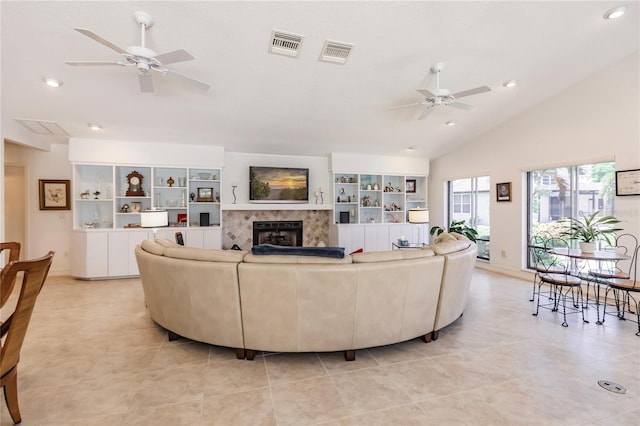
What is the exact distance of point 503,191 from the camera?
19.1 feet

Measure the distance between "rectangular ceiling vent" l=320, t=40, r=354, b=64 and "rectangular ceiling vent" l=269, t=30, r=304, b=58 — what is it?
303 mm

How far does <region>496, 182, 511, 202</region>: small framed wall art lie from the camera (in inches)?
225

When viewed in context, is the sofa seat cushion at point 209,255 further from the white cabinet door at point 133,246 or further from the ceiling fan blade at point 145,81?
the white cabinet door at point 133,246

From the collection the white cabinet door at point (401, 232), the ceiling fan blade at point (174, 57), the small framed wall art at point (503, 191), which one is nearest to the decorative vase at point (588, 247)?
the small framed wall art at point (503, 191)

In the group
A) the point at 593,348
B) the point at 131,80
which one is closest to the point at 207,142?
the point at 131,80

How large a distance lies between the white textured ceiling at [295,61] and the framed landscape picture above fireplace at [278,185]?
1.10 m

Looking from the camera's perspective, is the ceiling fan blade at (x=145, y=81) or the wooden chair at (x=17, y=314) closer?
the wooden chair at (x=17, y=314)

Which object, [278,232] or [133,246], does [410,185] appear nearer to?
[278,232]

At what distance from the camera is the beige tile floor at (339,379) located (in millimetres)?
1883

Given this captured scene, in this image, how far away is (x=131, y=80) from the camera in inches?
150

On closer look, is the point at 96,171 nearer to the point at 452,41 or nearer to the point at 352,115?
the point at 352,115

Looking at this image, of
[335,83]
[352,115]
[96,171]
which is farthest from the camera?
[96,171]

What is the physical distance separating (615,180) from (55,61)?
7.44 m

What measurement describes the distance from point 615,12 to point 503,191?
125 inches
